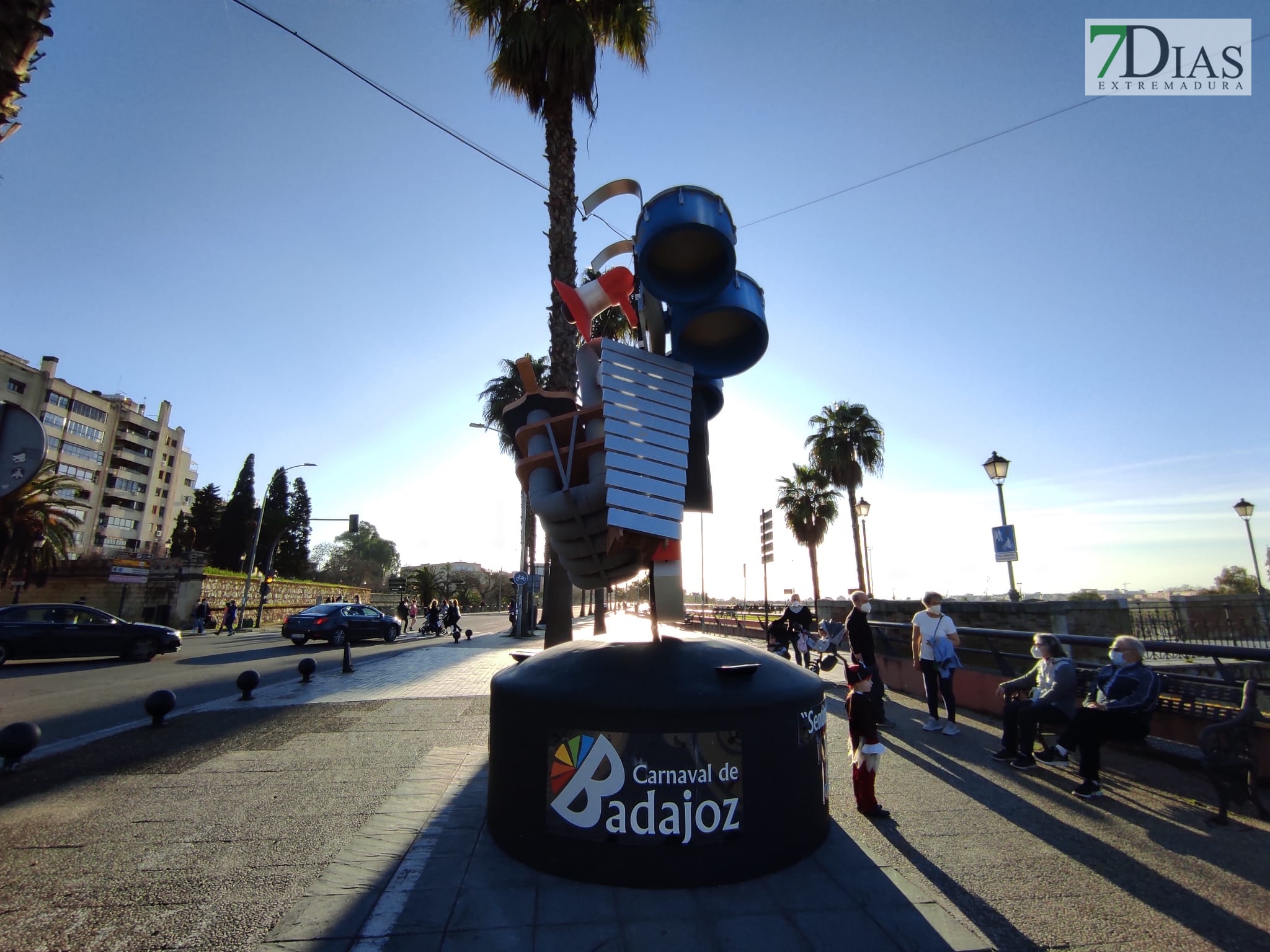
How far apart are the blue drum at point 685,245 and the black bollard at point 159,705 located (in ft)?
28.2

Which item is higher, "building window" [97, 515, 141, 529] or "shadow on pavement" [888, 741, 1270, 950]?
"building window" [97, 515, 141, 529]

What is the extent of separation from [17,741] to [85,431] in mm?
74125

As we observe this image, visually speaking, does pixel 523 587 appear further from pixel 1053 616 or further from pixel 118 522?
pixel 118 522

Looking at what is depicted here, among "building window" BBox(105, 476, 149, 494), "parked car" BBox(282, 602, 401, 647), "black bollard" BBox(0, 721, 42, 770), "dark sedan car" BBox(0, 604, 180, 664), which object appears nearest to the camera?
"black bollard" BBox(0, 721, 42, 770)

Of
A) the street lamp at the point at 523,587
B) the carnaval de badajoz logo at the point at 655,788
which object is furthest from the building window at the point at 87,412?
the carnaval de badajoz logo at the point at 655,788

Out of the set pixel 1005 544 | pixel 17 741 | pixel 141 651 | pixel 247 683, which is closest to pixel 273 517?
pixel 141 651

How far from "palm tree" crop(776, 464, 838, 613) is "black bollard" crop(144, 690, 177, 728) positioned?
2751cm

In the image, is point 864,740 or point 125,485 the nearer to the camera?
point 864,740

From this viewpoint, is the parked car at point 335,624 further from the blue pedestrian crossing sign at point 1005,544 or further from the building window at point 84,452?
the building window at point 84,452

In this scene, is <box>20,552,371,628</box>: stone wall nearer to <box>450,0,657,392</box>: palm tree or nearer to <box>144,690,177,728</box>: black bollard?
<box>144,690,177,728</box>: black bollard

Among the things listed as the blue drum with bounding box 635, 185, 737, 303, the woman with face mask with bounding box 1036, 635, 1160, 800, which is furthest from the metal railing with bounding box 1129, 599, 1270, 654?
the blue drum with bounding box 635, 185, 737, 303

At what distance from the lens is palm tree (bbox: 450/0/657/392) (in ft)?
30.5

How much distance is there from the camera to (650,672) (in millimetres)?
3773

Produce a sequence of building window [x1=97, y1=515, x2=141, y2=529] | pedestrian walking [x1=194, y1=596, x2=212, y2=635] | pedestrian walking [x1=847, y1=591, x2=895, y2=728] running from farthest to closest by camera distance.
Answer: building window [x1=97, y1=515, x2=141, y2=529] → pedestrian walking [x1=194, y1=596, x2=212, y2=635] → pedestrian walking [x1=847, y1=591, x2=895, y2=728]
